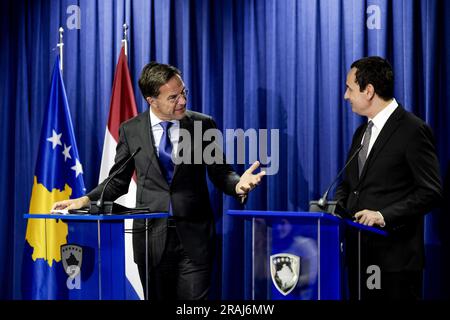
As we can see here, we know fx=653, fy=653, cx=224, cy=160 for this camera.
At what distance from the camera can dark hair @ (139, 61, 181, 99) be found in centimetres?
365

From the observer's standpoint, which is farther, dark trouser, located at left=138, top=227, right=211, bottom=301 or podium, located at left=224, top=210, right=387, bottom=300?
dark trouser, located at left=138, top=227, right=211, bottom=301

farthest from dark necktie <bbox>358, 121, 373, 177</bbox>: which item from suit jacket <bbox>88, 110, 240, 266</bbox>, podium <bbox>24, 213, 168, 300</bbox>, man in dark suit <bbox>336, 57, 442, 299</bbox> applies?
podium <bbox>24, 213, 168, 300</bbox>

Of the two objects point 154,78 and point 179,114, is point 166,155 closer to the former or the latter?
point 179,114

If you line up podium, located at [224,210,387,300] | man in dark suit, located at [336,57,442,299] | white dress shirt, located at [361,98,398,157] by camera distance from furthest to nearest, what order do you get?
white dress shirt, located at [361,98,398,157], man in dark suit, located at [336,57,442,299], podium, located at [224,210,387,300]

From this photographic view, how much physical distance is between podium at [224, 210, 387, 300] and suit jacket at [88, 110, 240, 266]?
78cm

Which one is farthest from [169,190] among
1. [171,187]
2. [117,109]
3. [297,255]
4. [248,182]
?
[117,109]

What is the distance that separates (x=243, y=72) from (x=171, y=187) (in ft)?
4.96

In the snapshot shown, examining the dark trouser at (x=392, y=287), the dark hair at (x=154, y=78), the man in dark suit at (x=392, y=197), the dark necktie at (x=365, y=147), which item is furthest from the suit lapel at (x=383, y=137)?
the dark hair at (x=154, y=78)

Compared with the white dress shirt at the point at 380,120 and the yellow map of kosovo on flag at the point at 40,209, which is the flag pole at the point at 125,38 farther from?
the white dress shirt at the point at 380,120

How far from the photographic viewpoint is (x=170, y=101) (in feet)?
11.9

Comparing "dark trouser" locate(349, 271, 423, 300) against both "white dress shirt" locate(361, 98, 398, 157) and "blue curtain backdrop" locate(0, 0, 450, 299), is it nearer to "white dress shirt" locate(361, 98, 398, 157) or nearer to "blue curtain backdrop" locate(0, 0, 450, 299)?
"white dress shirt" locate(361, 98, 398, 157)

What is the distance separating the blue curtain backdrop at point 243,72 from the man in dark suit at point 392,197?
40.6 inches

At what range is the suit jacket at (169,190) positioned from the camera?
338 centimetres
